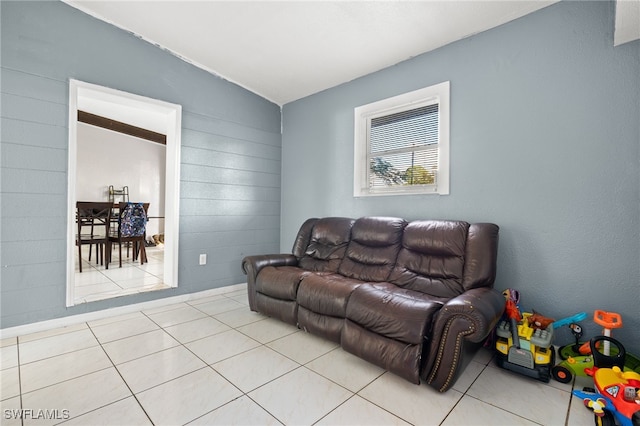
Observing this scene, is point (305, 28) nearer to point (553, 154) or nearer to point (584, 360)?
point (553, 154)

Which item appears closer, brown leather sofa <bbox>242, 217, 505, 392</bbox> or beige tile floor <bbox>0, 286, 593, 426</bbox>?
beige tile floor <bbox>0, 286, 593, 426</bbox>

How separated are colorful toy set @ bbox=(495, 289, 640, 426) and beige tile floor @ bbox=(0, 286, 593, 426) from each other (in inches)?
3.5

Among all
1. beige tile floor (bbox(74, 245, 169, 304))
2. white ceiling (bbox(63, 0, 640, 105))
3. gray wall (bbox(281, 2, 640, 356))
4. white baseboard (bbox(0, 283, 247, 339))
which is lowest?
white baseboard (bbox(0, 283, 247, 339))

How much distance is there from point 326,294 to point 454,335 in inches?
37.0

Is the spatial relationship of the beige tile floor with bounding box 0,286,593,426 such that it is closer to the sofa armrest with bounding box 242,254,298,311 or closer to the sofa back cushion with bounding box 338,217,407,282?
the sofa armrest with bounding box 242,254,298,311

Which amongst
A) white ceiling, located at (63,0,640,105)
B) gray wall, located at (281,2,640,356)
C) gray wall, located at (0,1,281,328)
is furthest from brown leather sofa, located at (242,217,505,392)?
white ceiling, located at (63,0,640,105)

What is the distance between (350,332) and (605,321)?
1.57 metres

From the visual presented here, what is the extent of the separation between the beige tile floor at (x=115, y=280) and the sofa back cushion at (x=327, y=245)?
67.9 inches

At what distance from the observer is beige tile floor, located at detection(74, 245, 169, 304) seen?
3049 millimetres

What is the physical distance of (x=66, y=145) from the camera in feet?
8.51

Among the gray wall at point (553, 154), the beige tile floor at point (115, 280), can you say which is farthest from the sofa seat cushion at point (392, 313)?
the beige tile floor at point (115, 280)

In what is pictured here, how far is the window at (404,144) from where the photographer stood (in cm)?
281

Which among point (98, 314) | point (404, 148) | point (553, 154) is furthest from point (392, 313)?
point (98, 314)
